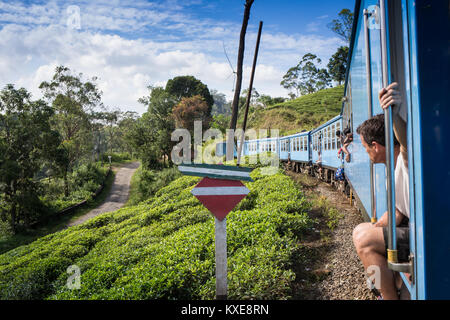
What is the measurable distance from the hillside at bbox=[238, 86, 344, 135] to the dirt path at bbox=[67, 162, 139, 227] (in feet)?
61.2

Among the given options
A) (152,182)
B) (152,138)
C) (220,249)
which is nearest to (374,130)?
(220,249)

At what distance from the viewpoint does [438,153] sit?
132 centimetres

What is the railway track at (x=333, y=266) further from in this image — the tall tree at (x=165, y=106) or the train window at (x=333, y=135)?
the tall tree at (x=165, y=106)

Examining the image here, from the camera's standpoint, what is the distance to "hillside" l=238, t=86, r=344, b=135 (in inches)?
1645

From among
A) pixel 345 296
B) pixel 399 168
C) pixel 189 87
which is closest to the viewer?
pixel 399 168

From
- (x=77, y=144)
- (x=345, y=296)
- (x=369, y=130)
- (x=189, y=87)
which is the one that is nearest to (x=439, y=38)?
(x=369, y=130)

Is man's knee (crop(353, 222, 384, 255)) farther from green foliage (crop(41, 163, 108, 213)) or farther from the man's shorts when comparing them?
green foliage (crop(41, 163, 108, 213))

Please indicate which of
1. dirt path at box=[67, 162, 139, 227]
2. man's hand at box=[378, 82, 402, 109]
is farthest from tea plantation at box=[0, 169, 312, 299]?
dirt path at box=[67, 162, 139, 227]

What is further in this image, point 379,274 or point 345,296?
Answer: point 345,296

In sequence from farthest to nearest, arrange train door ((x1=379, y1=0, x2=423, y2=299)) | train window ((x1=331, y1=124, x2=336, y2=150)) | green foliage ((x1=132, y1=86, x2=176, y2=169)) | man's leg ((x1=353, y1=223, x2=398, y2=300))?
1. green foliage ((x1=132, y1=86, x2=176, y2=169))
2. train window ((x1=331, y1=124, x2=336, y2=150))
3. man's leg ((x1=353, y1=223, x2=398, y2=300))
4. train door ((x1=379, y1=0, x2=423, y2=299))

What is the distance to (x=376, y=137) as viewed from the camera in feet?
6.50

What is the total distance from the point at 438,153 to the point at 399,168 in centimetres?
57
